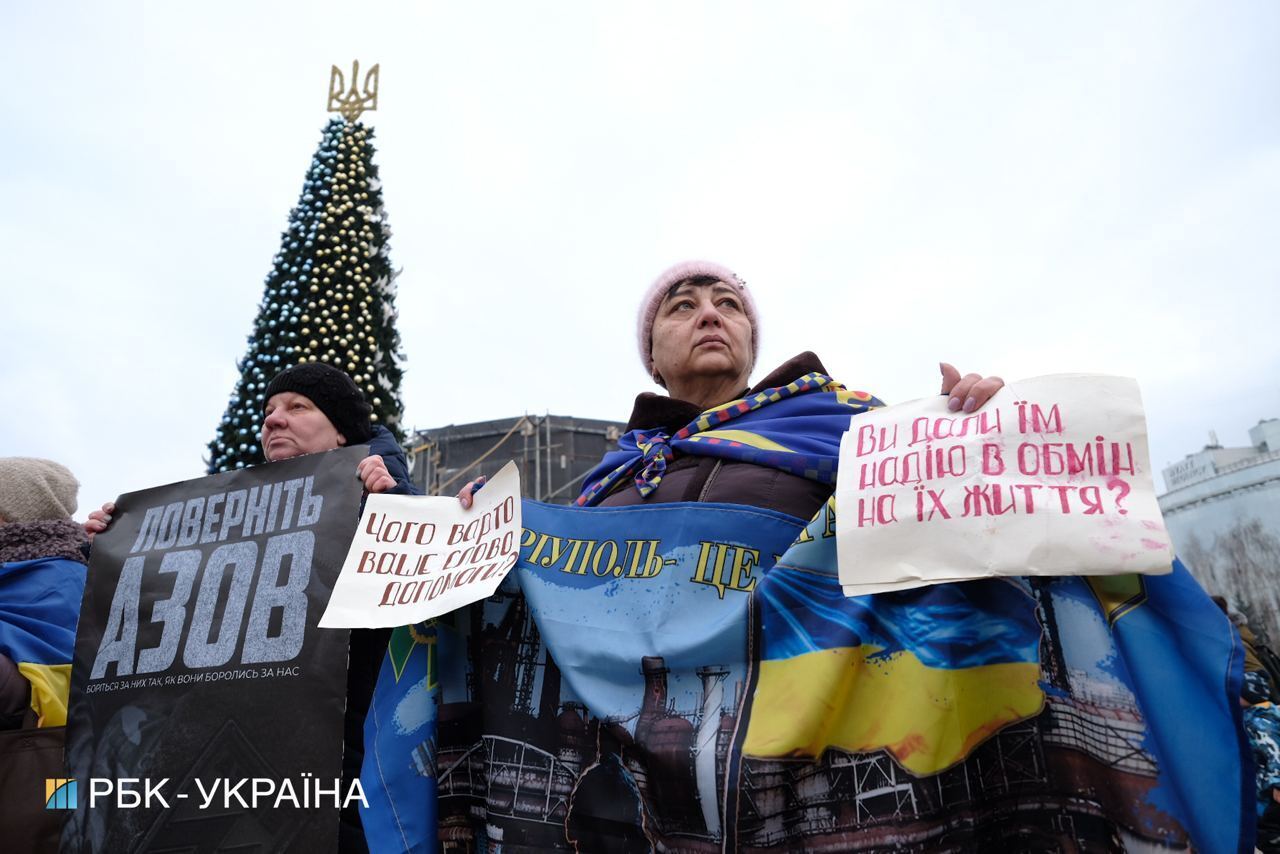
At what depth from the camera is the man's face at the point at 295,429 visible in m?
2.95

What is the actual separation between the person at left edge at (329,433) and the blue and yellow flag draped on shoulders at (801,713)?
0.23 metres

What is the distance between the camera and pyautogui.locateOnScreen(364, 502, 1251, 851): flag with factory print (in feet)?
5.32

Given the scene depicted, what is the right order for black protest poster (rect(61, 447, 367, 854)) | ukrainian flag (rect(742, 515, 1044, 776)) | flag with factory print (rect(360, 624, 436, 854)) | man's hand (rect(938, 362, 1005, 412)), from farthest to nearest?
black protest poster (rect(61, 447, 367, 854)) < flag with factory print (rect(360, 624, 436, 854)) < man's hand (rect(938, 362, 1005, 412)) < ukrainian flag (rect(742, 515, 1044, 776))

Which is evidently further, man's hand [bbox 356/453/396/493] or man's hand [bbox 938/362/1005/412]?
man's hand [bbox 356/453/396/493]

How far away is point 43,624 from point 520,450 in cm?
1631

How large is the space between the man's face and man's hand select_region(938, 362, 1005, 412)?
2.04 m

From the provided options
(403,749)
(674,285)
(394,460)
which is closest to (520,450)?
(674,285)

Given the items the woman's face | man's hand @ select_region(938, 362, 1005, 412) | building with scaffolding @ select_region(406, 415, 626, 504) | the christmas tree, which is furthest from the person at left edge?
building with scaffolding @ select_region(406, 415, 626, 504)

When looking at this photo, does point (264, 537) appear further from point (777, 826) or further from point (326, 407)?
point (777, 826)

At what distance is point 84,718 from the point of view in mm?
2590

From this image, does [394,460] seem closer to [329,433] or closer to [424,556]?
[329,433]

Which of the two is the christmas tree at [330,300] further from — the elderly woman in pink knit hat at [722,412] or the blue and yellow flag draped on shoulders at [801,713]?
the blue and yellow flag draped on shoulders at [801,713]

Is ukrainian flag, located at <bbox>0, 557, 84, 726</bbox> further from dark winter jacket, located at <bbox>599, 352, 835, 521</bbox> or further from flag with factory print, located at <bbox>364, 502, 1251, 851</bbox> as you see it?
dark winter jacket, located at <bbox>599, 352, 835, 521</bbox>

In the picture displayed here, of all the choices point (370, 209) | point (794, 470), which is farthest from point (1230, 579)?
point (794, 470)
